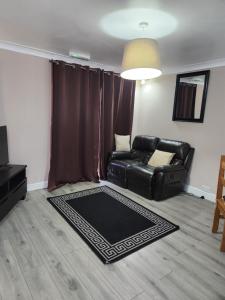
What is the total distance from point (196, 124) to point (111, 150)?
175cm

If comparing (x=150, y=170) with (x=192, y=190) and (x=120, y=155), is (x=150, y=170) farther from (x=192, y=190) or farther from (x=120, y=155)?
(x=192, y=190)

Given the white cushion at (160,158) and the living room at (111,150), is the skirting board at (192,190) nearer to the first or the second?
the living room at (111,150)

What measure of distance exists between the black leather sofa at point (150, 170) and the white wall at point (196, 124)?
8.4 inches

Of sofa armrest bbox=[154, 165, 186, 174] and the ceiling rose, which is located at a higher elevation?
the ceiling rose

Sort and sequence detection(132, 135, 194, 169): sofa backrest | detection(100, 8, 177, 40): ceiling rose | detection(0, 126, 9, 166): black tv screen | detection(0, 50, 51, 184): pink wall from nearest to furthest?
detection(100, 8, 177, 40): ceiling rose < detection(0, 126, 9, 166): black tv screen < detection(0, 50, 51, 184): pink wall < detection(132, 135, 194, 169): sofa backrest

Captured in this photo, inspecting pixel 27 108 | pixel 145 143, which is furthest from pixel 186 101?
pixel 27 108

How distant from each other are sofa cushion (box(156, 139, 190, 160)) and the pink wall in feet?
7.28

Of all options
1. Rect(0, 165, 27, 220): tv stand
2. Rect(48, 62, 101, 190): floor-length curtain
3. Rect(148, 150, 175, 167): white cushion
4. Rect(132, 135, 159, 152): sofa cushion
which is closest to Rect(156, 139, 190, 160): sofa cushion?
Rect(148, 150, 175, 167): white cushion

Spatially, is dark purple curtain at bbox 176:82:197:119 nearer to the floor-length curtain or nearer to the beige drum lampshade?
the floor-length curtain

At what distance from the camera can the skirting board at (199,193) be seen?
345 cm

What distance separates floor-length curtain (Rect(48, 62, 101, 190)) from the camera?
346cm

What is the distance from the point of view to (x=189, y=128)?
373 centimetres

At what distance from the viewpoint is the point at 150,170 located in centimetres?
335

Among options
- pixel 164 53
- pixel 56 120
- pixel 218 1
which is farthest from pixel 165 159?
pixel 218 1
